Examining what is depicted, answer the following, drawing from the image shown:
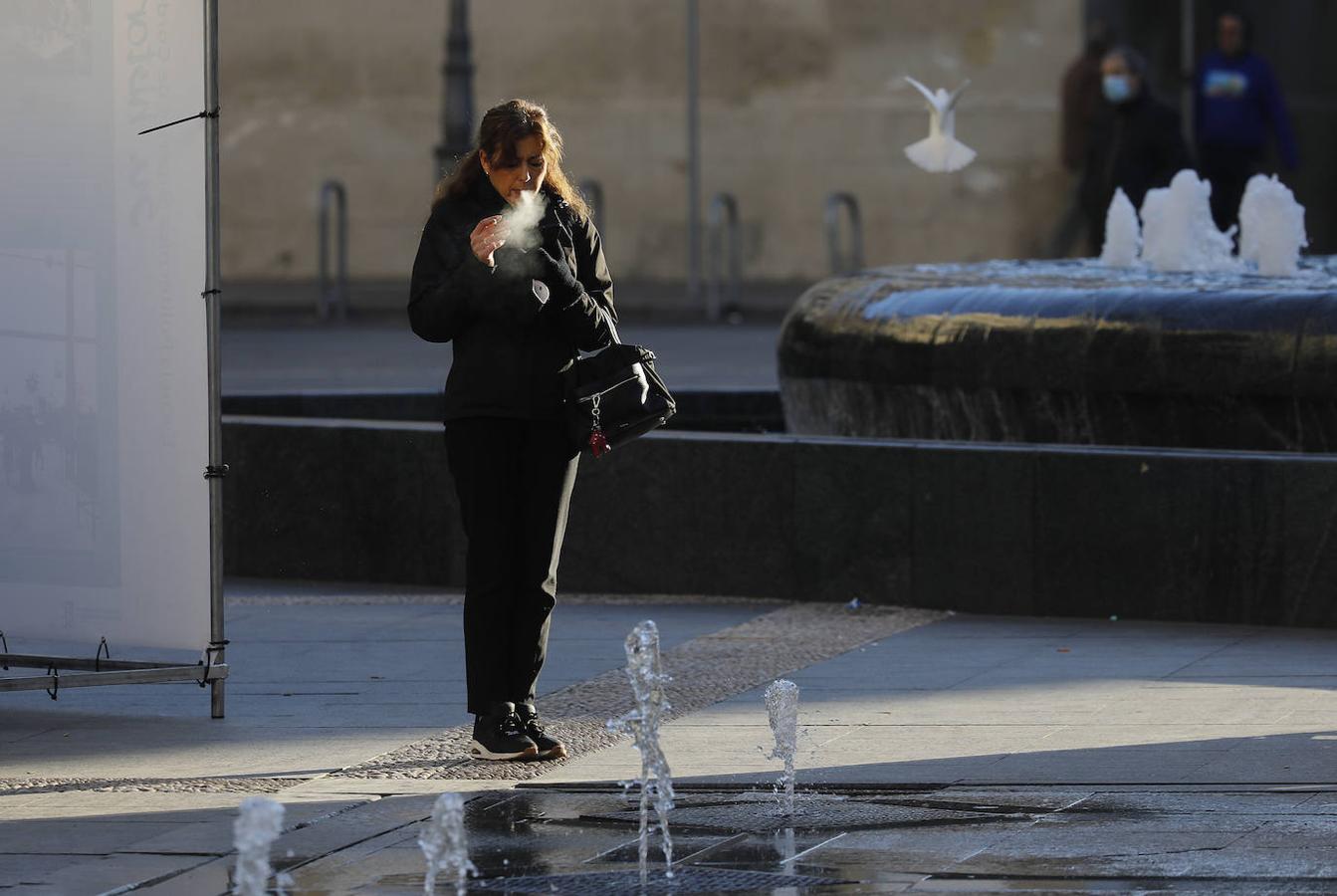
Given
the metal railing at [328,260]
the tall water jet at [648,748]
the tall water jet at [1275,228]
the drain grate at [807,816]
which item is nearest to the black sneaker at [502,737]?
the tall water jet at [648,748]

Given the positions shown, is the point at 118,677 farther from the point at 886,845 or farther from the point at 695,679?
the point at 886,845

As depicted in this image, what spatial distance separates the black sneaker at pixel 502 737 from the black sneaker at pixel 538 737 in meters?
0.03

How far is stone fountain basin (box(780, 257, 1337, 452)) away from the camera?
9734mm

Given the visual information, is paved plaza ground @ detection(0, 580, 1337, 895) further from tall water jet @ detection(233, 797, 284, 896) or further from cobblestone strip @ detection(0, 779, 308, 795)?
tall water jet @ detection(233, 797, 284, 896)

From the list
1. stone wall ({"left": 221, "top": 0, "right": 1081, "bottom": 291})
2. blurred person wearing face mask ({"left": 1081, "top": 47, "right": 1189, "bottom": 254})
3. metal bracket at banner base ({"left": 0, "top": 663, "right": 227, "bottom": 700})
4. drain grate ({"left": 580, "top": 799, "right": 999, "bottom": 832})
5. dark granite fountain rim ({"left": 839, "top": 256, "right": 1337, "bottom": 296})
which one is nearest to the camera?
drain grate ({"left": 580, "top": 799, "right": 999, "bottom": 832})

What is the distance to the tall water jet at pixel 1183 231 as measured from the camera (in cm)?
1202

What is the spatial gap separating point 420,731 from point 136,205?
1585 millimetres

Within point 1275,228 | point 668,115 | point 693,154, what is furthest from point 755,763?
point 668,115

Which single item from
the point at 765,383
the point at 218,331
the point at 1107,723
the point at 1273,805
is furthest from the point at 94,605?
the point at 765,383

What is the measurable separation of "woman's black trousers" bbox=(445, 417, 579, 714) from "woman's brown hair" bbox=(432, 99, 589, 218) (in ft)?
1.89

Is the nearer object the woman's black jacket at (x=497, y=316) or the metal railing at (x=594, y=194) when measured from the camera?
the woman's black jacket at (x=497, y=316)

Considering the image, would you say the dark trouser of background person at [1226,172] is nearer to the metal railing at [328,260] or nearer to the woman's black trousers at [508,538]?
the metal railing at [328,260]

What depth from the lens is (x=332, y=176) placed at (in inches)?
993

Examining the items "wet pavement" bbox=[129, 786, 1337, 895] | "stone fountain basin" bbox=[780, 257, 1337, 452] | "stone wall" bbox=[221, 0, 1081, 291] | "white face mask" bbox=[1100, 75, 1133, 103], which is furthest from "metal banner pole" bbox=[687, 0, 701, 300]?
"wet pavement" bbox=[129, 786, 1337, 895]
